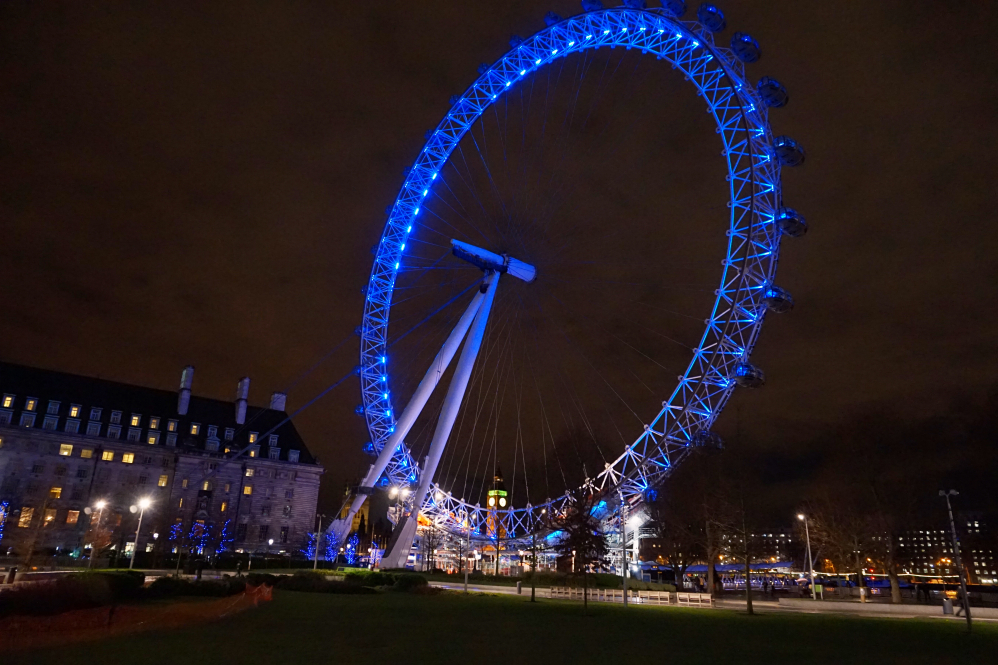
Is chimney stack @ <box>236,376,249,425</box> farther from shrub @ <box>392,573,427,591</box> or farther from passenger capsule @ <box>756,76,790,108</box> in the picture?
passenger capsule @ <box>756,76,790,108</box>

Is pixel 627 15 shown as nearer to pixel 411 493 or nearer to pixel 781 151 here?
pixel 781 151

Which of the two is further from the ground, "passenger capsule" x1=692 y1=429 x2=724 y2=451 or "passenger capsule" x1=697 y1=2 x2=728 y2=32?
"passenger capsule" x1=697 y1=2 x2=728 y2=32

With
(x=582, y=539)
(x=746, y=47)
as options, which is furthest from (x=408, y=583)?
(x=746, y=47)

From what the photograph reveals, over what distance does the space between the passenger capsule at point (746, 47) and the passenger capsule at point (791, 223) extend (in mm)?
10063

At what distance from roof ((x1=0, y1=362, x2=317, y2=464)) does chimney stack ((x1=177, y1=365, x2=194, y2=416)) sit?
946 mm

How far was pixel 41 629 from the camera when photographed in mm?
17688

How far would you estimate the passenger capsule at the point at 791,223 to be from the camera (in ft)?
146

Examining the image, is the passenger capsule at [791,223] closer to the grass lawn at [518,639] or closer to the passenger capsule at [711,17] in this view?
the passenger capsule at [711,17]

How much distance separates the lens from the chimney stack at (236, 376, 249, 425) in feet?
332

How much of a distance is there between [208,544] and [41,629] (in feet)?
227

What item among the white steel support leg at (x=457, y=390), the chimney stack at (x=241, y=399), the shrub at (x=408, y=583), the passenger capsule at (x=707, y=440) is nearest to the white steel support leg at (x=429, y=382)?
the white steel support leg at (x=457, y=390)

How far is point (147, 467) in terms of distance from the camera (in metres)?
89.2

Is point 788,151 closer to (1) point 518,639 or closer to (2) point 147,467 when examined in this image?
(1) point 518,639

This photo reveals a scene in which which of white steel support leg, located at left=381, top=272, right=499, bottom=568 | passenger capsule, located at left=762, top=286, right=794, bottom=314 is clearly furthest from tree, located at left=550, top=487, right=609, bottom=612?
passenger capsule, located at left=762, top=286, right=794, bottom=314
